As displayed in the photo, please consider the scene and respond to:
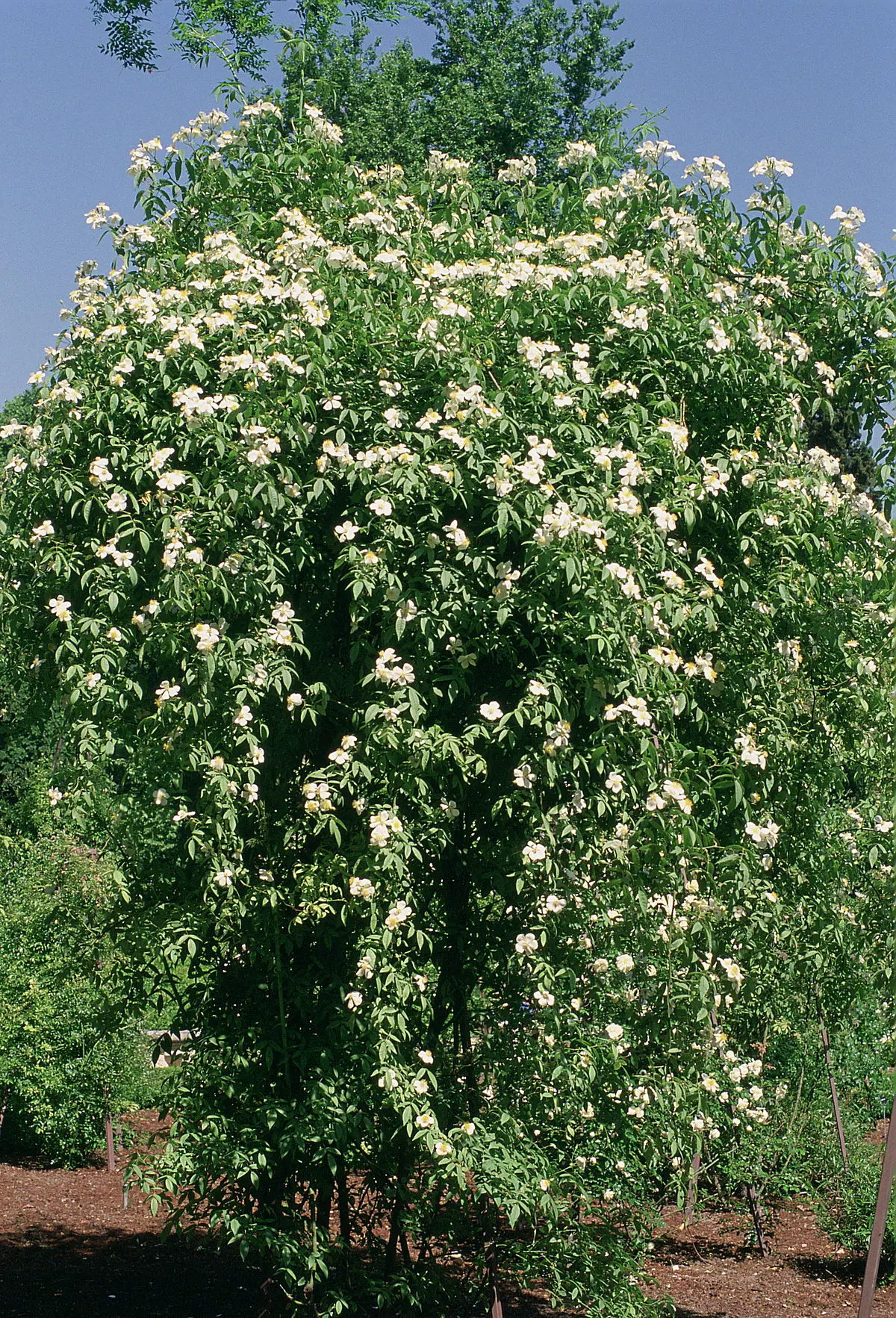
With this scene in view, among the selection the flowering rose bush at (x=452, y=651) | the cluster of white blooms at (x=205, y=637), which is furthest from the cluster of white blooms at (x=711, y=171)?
the cluster of white blooms at (x=205, y=637)

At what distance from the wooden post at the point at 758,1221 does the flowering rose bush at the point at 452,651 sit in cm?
242

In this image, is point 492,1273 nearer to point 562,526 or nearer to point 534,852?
point 534,852

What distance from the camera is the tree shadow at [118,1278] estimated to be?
482 cm

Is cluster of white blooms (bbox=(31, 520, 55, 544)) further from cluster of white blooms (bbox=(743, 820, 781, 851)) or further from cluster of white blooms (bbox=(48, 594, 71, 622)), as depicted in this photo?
cluster of white blooms (bbox=(743, 820, 781, 851))

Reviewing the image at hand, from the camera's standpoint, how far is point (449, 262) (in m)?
3.83

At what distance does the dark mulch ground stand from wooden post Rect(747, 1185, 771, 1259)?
0.19 ft

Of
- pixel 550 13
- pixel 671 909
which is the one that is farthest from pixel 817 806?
pixel 550 13

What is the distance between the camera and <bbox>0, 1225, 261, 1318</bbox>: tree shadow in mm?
4824

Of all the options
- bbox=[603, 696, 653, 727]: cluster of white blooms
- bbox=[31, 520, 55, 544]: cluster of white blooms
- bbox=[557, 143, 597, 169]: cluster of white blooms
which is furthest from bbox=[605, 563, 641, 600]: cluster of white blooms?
bbox=[557, 143, 597, 169]: cluster of white blooms

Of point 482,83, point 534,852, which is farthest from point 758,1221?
point 482,83

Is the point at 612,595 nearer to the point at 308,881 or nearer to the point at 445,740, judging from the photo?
the point at 445,740

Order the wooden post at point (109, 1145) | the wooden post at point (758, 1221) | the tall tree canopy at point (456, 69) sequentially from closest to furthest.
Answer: the wooden post at point (758, 1221) → the wooden post at point (109, 1145) → the tall tree canopy at point (456, 69)

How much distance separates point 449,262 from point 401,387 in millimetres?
796

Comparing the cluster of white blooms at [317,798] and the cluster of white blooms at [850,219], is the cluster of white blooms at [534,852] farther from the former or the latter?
the cluster of white blooms at [850,219]
